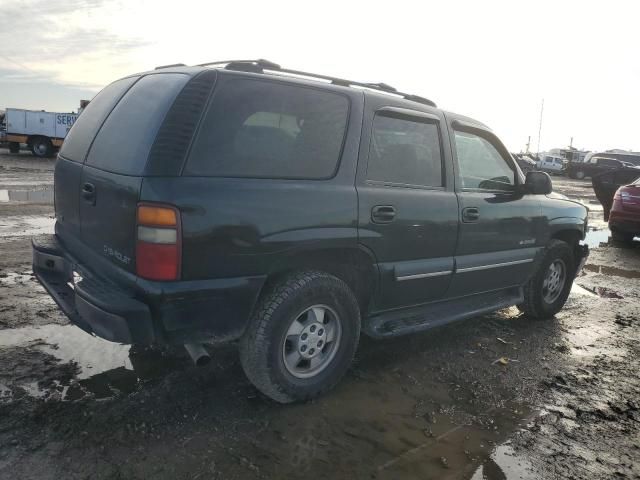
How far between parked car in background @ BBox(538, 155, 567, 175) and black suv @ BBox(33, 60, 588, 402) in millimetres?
40579

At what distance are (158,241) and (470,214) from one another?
2.38m

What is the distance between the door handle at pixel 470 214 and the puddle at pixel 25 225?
20.5ft

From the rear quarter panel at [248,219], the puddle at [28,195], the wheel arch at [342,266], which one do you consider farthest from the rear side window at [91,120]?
the puddle at [28,195]

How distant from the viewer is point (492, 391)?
11.7 feet

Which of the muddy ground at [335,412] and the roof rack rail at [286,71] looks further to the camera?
the roof rack rail at [286,71]

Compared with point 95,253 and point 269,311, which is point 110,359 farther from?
point 269,311

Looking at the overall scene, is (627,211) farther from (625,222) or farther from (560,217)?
(560,217)

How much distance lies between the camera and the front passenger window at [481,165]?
160 inches

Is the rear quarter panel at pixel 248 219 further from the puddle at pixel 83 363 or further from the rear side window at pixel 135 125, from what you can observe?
the puddle at pixel 83 363

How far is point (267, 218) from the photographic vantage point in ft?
9.18

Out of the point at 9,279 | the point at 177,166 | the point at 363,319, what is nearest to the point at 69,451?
the point at 177,166

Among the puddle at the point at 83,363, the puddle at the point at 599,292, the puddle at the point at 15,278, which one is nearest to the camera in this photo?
the puddle at the point at 83,363

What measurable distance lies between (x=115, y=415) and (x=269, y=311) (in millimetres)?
1028

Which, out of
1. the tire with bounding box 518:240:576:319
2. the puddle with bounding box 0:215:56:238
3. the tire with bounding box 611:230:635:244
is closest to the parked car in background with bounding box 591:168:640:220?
the tire with bounding box 611:230:635:244
